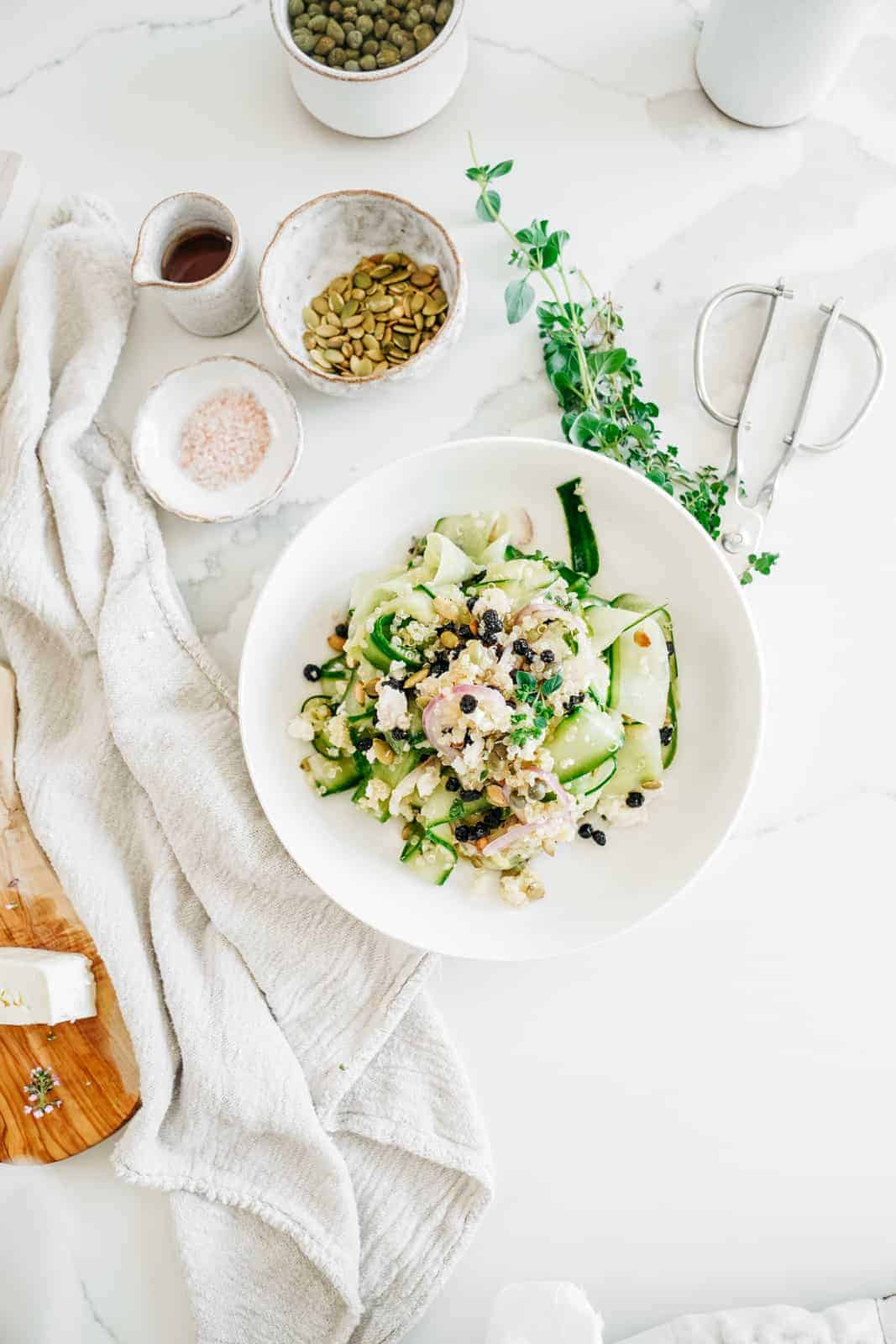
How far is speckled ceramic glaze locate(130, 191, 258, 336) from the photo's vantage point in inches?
71.9

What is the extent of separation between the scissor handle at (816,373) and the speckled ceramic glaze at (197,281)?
1.12 meters

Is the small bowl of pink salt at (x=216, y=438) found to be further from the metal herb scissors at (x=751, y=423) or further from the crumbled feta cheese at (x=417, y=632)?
the metal herb scissors at (x=751, y=423)

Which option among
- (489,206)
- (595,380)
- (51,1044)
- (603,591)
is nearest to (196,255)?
(489,206)

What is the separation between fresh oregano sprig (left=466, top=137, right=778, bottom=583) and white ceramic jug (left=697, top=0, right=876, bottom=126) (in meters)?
0.45

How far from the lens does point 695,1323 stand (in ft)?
5.91

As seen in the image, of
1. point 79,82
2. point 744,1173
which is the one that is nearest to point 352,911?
point 744,1173

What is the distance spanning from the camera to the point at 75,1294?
194 cm

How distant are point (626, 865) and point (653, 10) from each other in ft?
5.83

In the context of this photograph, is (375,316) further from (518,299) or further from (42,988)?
(42,988)

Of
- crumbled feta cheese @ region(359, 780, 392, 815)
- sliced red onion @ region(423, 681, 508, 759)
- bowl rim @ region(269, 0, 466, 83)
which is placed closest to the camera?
sliced red onion @ region(423, 681, 508, 759)

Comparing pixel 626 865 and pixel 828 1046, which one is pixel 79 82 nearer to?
pixel 626 865

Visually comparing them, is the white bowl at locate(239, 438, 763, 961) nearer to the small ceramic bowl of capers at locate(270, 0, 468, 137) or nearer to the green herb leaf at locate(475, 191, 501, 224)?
the green herb leaf at locate(475, 191, 501, 224)

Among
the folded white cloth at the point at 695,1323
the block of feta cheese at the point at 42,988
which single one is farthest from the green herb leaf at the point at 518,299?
the folded white cloth at the point at 695,1323

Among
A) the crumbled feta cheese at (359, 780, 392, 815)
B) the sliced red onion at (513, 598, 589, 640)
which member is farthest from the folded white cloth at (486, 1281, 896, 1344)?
the sliced red onion at (513, 598, 589, 640)
